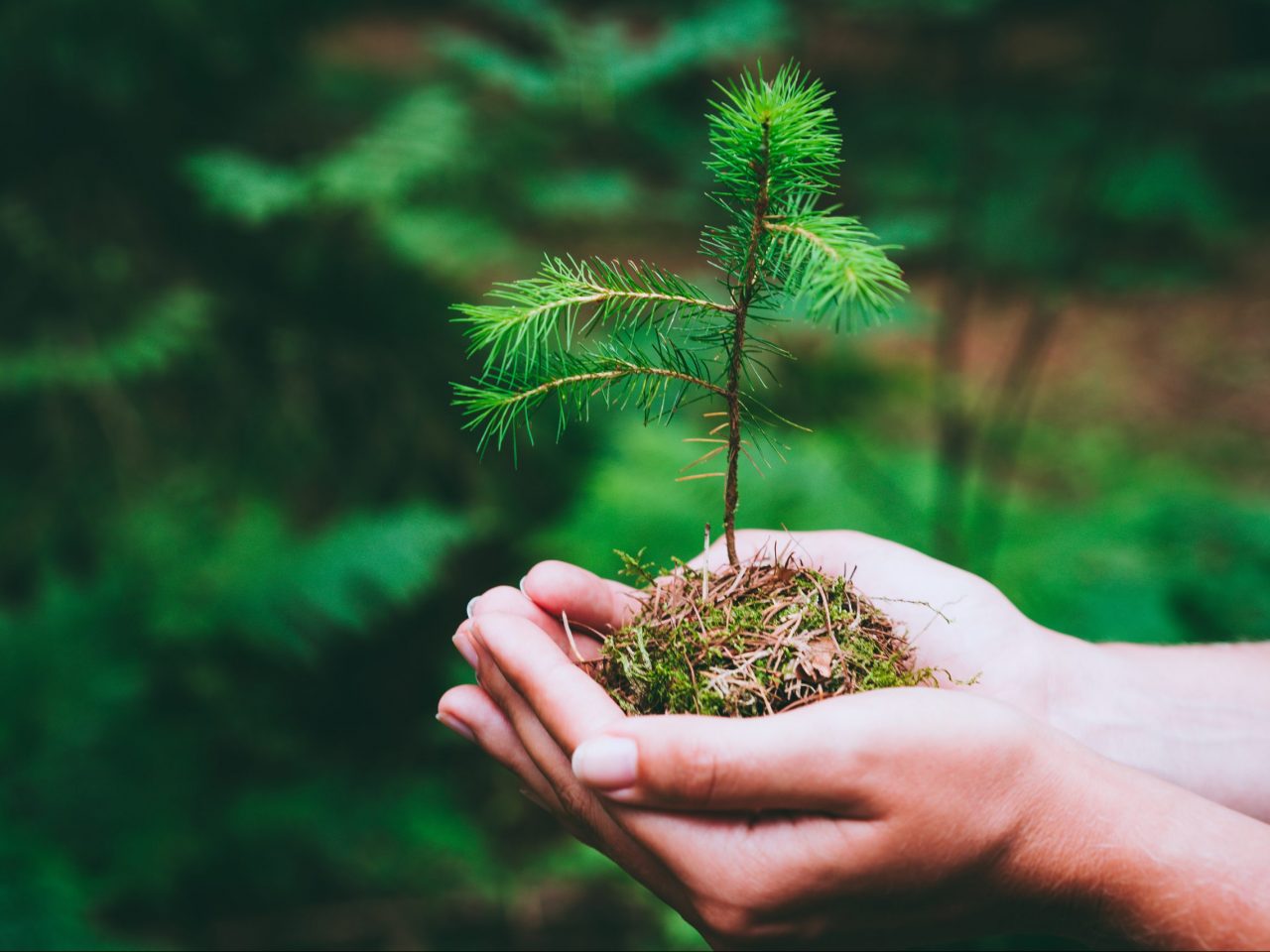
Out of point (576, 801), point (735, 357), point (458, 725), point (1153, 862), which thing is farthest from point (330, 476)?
point (1153, 862)

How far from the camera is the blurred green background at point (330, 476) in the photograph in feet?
8.71

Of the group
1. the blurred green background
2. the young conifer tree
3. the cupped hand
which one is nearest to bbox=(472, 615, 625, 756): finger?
the cupped hand

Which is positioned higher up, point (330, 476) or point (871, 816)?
point (330, 476)

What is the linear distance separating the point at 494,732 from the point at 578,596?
0.91 feet

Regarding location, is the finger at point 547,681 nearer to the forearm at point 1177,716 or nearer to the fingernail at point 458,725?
the fingernail at point 458,725

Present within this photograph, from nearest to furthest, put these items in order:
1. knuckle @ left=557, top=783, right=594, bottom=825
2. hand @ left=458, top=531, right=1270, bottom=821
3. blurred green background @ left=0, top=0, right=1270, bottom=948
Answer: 1. knuckle @ left=557, top=783, right=594, bottom=825
2. hand @ left=458, top=531, right=1270, bottom=821
3. blurred green background @ left=0, top=0, right=1270, bottom=948

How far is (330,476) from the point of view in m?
3.87

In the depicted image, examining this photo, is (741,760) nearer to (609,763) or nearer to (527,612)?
(609,763)

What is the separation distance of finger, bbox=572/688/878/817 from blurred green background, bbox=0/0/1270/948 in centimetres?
139

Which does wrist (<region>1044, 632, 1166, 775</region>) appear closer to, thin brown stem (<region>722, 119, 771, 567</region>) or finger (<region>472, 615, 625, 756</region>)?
thin brown stem (<region>722, 119, 771, 567</region>)

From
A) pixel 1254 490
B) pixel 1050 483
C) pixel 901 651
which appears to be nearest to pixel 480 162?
pixel 901 651

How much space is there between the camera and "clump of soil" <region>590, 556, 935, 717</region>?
1.18m

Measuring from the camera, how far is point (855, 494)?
119 inches

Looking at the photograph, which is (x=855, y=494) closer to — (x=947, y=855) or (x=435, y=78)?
(x=947, y=855)
